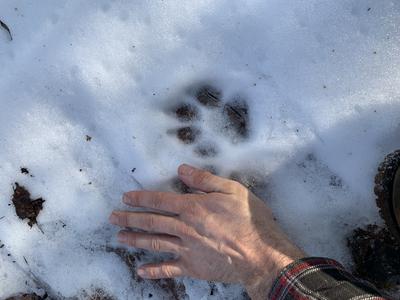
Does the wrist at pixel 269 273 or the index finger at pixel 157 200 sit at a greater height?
the index finger at pixel 157 200

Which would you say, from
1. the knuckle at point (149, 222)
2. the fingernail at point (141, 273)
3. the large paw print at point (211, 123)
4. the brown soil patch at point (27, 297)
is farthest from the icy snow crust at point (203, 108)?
the brown soil patch at point (27, 297)

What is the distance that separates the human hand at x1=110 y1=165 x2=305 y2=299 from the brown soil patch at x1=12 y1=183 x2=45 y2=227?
0.35 meters

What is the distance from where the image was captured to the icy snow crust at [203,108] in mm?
1551

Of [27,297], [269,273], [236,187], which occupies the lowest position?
[27,297]

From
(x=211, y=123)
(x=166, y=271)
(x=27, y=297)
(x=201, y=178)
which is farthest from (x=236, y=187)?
(x=27, y=297)

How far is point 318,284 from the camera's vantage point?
1.34 m

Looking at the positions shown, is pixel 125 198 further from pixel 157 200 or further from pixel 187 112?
pixel 187 112

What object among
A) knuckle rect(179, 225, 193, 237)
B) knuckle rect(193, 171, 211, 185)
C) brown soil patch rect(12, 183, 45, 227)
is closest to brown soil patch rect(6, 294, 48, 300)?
brown soil patch rect(12, 183, 45, 227)

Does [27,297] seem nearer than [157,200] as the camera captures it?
No

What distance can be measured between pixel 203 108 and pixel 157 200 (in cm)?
36

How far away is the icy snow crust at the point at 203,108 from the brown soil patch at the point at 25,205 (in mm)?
26

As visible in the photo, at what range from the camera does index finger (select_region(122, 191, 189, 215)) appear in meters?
1.51

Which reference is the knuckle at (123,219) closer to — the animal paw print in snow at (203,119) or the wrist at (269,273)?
the animal paw print in snow at (203,119)

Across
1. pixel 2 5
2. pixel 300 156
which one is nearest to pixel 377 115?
pixel 300 156
